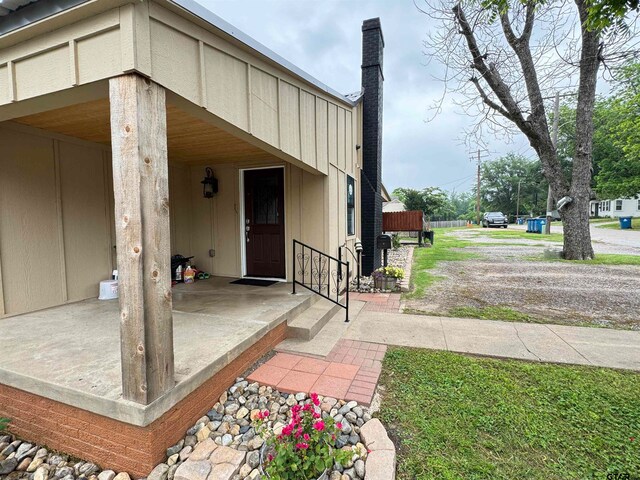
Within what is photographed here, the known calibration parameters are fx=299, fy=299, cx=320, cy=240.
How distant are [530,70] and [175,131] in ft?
31.6

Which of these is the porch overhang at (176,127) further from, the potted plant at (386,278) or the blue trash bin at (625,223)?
the blue trash bin at (625,223)

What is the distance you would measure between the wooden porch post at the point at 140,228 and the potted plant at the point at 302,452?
76cm

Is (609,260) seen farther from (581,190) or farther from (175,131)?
(175,131)

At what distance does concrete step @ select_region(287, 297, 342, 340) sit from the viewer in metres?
3.41

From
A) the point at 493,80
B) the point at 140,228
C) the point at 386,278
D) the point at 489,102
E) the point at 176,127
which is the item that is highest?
the point at 493,80

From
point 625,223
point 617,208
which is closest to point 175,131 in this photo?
point 625,223

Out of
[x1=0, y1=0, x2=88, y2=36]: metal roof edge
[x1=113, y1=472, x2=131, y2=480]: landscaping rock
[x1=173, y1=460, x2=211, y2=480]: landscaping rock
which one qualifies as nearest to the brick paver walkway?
[x1=173, y1=460, x2=211, y2=480]: landscaping rock

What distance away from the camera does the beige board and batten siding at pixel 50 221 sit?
3270 mm

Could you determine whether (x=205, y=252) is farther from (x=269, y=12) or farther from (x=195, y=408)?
(x=269, y=12)

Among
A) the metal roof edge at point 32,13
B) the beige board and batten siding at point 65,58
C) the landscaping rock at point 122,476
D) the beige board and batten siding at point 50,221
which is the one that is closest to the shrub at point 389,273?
the beige board and batten siding at point 50,221

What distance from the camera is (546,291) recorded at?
5.62m

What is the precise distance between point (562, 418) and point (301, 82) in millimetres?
4159

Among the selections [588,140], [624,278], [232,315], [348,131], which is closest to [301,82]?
[348,131]

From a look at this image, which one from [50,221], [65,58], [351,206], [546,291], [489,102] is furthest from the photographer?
[489,102]
